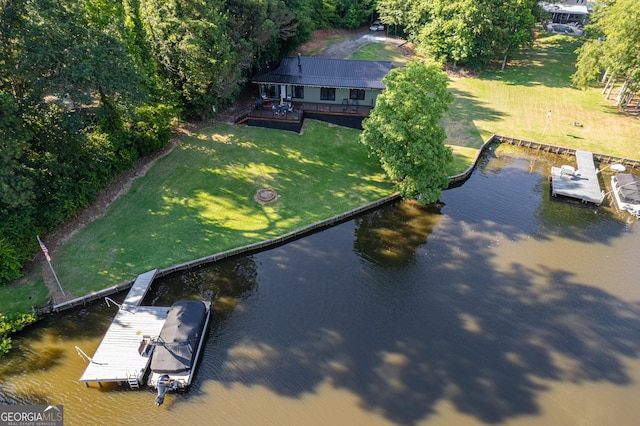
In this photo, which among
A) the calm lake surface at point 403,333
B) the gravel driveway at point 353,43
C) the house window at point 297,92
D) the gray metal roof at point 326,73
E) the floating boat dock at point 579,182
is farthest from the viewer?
the gravel driveway at point 353,43

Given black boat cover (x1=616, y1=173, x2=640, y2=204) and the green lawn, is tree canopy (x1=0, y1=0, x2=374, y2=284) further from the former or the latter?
black boat cover (x1=616, y1=173, x2=640, y2=204)

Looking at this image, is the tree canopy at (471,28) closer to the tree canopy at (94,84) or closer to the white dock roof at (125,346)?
the tree canopy at (94,84)

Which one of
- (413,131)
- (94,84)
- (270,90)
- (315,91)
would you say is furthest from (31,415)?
(315,91)

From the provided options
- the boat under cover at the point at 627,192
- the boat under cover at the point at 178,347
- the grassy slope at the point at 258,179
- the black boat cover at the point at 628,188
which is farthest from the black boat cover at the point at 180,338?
the black boat cover at the point at 628,188

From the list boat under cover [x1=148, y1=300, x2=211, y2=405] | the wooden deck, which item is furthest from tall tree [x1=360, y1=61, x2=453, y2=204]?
boat under cover [x1=148, y1=300, x2=211, y2=405]

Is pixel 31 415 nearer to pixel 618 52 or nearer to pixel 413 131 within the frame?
pixel 413 131

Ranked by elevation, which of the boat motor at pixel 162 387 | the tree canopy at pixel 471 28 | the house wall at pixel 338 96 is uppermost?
the tree canopy at pixel 471 28

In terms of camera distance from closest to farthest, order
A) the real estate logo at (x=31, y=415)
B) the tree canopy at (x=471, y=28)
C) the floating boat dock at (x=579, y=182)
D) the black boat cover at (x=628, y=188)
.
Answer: the real estate logo at (x=31, y=415), the black boat cover at (x=628, y=188), the floating boat dock at (x=579, y=182), the tree canopy at (x=471, y=28)

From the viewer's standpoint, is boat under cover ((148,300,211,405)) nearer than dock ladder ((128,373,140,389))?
No
